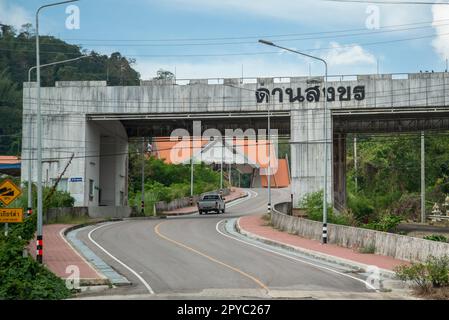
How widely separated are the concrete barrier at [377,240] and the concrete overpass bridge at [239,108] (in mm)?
12345

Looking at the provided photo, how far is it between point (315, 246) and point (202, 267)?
938 centimetres

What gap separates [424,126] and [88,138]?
26742 millimetres

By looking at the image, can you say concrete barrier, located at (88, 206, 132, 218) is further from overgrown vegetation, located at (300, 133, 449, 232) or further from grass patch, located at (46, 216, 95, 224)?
overgrown vegetation, located at (300, 133, 449, 232)

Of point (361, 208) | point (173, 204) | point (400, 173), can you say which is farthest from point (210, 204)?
point (400, 173)

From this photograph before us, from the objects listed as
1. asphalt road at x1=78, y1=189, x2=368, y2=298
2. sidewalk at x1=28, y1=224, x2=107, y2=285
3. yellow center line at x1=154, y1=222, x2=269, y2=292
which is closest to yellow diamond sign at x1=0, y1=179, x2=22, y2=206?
sidewalk at x1=28, y1=224, x2=107, y2=285

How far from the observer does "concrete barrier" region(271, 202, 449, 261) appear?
23438mm

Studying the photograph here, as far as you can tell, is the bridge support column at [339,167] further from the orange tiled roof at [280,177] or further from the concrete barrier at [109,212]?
the orange tiled roof at [280,177]

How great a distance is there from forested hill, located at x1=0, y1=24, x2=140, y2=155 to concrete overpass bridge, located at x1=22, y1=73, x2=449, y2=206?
44.1 metres

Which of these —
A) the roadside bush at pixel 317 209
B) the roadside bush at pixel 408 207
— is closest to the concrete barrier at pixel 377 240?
the roadside bush at pixel 317 209

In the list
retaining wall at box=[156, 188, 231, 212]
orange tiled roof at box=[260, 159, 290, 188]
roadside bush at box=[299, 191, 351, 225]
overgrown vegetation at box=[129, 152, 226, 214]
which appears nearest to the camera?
roadside bush at box=[299, 191, 351, 225]

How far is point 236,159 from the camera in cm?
11419
